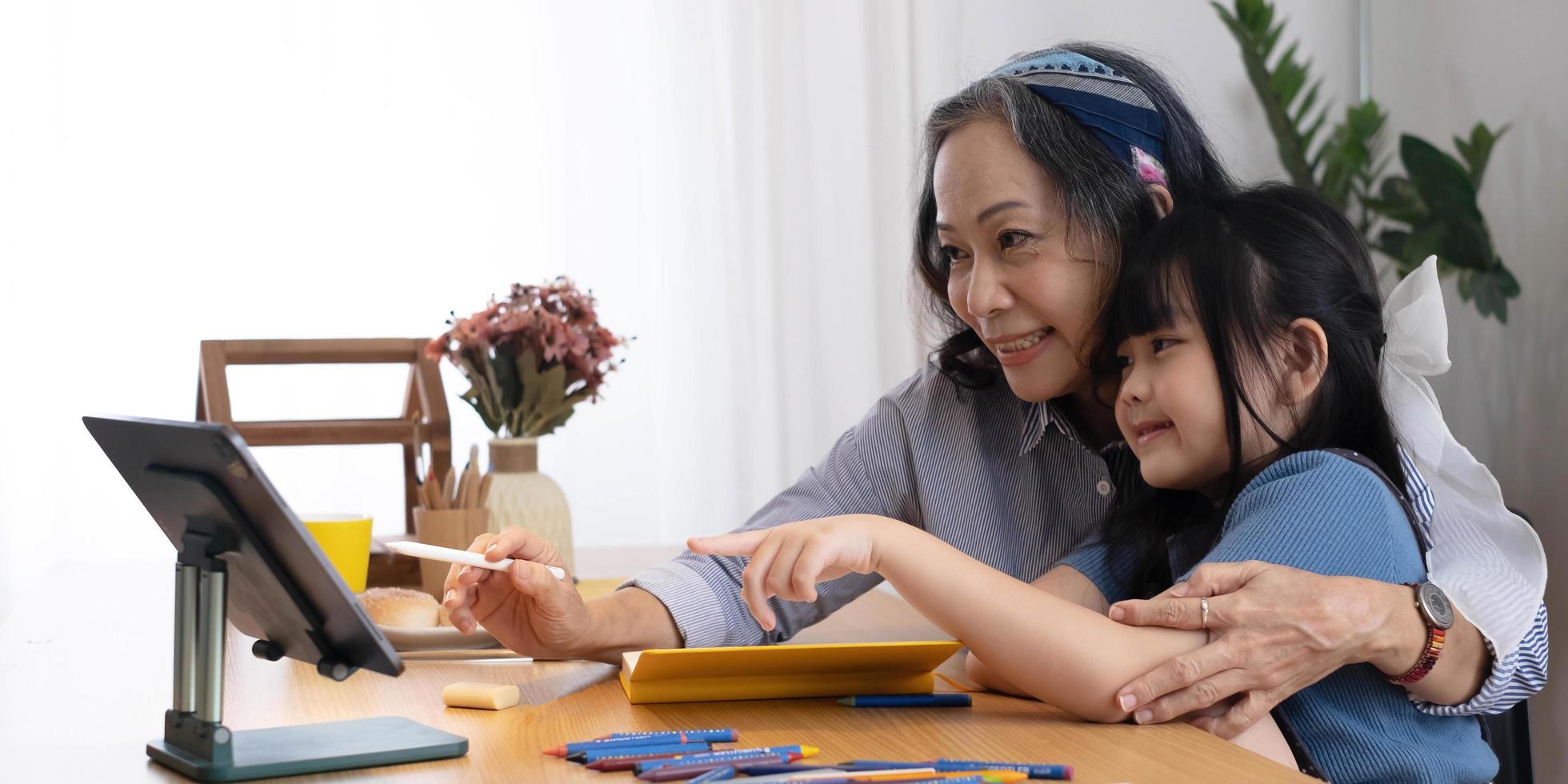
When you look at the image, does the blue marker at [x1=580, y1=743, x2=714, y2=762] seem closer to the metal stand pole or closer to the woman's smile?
the metal stand pole

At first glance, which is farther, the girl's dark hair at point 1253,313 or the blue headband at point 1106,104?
the blue headband at point 1106,104

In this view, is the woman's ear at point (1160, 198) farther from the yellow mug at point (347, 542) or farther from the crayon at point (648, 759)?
the yellow mug at point (347, 542)

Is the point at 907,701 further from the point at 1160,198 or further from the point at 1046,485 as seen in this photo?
the point at 1160,198

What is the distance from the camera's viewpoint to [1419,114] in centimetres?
300

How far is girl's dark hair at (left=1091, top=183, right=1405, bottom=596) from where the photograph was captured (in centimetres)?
120

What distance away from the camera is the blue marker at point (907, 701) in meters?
1.04

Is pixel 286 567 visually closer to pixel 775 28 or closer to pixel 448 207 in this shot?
pixel 448 207

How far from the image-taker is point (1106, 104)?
141 centimetres

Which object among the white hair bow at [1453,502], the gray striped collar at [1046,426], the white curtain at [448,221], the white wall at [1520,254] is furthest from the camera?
the white curtain at [448,221]

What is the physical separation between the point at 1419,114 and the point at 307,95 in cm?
255

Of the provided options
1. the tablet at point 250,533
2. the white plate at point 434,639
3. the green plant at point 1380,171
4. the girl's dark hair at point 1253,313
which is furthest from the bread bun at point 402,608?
the green plant at point 1380,171

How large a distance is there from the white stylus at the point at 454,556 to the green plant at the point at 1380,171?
2012 millimetres

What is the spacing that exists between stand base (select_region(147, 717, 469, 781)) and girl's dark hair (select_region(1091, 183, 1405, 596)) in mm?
691

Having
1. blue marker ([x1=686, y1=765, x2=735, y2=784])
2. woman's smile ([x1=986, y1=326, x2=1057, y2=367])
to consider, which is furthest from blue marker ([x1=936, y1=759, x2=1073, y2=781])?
woman's smile ([x1=986, y1=326, x2=1057, y2=367])
